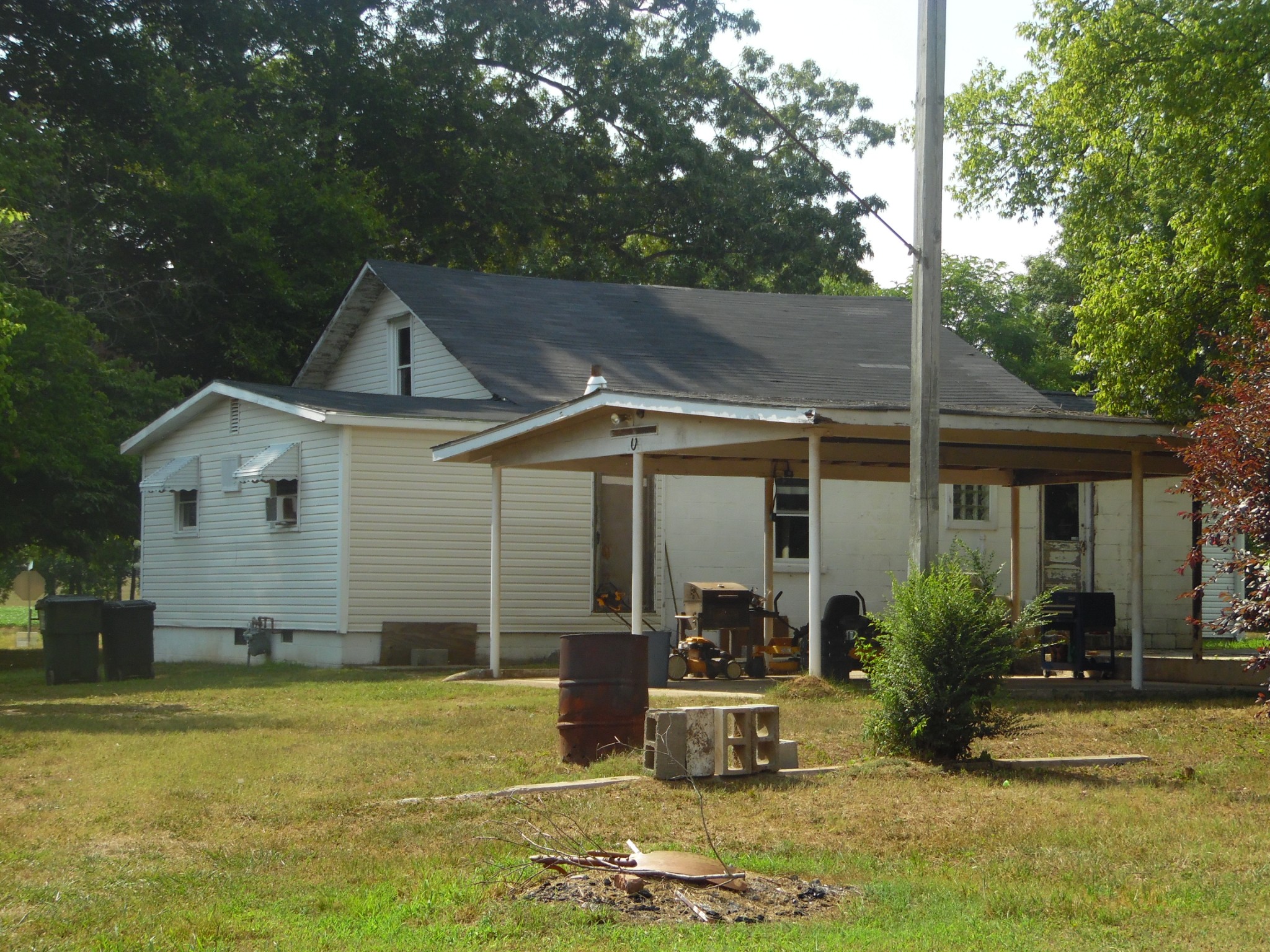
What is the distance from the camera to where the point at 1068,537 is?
2516 centimetres

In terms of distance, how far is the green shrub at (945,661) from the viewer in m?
9.49

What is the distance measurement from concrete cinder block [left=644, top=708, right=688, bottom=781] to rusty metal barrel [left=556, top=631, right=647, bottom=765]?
87cm

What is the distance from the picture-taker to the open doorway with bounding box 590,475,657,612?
21391 mm

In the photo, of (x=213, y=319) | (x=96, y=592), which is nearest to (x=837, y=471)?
(x=213, y=319)

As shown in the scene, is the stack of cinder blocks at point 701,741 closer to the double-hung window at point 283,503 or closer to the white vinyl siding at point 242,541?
the white vinyl siding at point 242,541

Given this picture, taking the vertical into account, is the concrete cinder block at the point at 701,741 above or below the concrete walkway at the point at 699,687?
above

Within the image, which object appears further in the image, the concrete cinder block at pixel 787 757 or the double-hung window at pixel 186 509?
the double-hung window at pixel 186 509

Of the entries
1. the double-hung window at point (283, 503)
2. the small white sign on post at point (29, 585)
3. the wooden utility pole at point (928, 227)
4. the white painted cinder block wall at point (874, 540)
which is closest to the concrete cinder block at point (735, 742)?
the wooden utility pole at point (928, 227)

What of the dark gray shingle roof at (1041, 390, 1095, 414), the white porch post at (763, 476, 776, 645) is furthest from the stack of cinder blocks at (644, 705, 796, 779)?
the dark gray shingle roof at (1041, 390, 1095, 414)

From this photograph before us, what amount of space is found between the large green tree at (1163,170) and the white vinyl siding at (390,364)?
9183 mm

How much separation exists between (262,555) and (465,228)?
1711 centimetres

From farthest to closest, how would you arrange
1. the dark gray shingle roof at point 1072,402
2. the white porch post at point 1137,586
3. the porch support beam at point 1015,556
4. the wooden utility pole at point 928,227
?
the dark gray shingle roof at point 1072,402 < the porch support beam at point 1015,556 < the white porch post at point 1137,586 < the wooden utility pole at point 928,227

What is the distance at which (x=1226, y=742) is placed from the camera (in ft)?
36.0

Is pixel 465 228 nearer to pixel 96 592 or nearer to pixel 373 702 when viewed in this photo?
pixel 373 702
